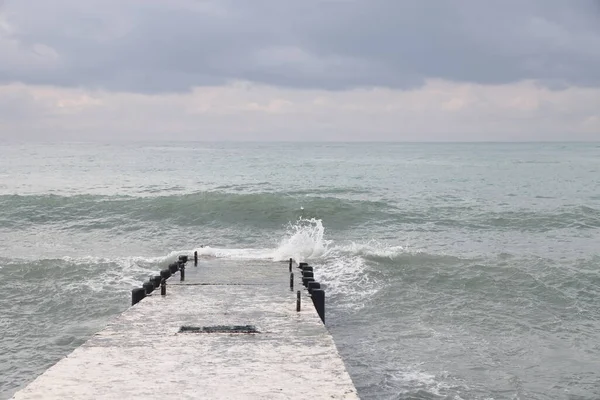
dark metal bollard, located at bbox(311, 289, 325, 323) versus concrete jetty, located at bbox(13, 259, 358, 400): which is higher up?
concrete jetty, located at bbox(13, 259, 358, 400)

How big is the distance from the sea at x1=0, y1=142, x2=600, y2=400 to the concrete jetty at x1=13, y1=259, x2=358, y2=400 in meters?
0.76

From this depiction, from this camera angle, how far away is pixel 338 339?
12820mm

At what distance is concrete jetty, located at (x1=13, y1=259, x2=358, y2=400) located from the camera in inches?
271

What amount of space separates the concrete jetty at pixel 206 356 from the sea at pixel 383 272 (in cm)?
76

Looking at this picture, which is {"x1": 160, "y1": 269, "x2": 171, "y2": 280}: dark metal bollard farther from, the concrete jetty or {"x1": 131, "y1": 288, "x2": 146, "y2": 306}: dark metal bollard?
the concrete jetty

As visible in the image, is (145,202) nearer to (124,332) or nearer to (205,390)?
(124,332)

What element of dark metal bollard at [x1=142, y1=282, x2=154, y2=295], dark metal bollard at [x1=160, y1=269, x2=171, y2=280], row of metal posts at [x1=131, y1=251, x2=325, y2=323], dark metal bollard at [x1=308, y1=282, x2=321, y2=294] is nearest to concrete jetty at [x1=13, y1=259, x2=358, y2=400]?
row of metal posts at [x1=131, y1=251, x2=325, y2=323]

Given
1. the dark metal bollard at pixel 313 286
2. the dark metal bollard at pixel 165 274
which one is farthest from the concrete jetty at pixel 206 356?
the dark metal bollard at pixel 165 274

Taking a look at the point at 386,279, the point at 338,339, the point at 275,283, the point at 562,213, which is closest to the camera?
the point at 338,339

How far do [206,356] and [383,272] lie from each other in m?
12.1

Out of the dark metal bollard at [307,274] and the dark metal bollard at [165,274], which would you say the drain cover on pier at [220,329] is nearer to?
the dark metal bollard at [307,274]

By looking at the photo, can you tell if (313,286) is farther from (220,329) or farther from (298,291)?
(220,329)

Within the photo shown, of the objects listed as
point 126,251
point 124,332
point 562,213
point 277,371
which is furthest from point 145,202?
point 277,371

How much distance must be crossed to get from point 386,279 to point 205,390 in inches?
490
